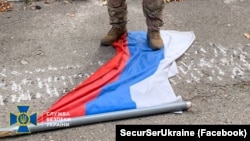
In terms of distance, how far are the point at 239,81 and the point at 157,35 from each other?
88 cm

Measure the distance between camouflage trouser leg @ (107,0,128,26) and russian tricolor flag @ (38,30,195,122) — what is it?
0.64ft

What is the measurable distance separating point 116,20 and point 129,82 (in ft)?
2.49

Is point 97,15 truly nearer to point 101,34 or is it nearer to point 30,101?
point 101,34

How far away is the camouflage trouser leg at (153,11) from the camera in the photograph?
3521mm

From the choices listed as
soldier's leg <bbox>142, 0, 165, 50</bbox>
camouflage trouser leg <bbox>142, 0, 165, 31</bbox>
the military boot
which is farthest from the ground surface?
camouflage trouser leg <bbox>142, 0, 165, 31</bbox>

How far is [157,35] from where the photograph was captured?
3713mm

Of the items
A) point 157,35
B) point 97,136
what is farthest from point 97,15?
point 97,136

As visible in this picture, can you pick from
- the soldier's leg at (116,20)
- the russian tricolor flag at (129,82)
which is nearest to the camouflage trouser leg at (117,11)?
the soldier's leg at (116,20)

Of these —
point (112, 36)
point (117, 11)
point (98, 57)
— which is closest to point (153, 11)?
point (117, 11)

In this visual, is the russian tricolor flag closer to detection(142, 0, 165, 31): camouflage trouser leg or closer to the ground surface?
the ground surface

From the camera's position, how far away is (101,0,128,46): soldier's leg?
363cm

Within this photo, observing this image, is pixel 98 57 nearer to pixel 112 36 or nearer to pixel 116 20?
pixel 112 36

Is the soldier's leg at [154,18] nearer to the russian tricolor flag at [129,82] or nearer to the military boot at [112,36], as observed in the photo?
the russian tricolor flag at [129,82]

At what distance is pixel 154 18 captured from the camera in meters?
3.61
